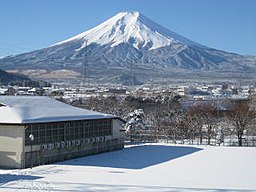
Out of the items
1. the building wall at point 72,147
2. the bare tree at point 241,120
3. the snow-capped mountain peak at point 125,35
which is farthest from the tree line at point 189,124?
the snow-capped mountain peak at point 125,35

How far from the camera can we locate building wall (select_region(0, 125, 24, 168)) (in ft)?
60.6

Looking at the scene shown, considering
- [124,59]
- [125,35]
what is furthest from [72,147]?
[125,35]

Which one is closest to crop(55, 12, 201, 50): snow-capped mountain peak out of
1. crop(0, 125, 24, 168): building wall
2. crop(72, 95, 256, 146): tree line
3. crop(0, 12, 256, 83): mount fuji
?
crop(0, 12, 256, 83): mount fuji

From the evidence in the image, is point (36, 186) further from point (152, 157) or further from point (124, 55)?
point (124, 55)

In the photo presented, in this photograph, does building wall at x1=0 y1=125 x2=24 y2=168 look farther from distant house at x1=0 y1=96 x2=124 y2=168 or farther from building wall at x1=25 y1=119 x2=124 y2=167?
building wall at x1=25 y1=119 x2=124 y2=167

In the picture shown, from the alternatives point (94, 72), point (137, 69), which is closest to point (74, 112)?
point (94, 72)

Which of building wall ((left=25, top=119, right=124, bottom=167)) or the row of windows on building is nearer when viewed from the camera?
building wall ((left=25, top=119, right=124, bottom=167))

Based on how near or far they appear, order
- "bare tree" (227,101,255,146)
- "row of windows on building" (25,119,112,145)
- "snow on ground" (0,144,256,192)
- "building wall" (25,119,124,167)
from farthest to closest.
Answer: "bare tree" (227,101,255,146) → "row of windows on building" (25,119,112,145) → "building wall" (25,119,124,167) → "snow on ground" (0,144,256,192)

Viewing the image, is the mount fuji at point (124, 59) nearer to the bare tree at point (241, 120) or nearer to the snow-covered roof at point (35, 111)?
the bare tree at point (241, 120)

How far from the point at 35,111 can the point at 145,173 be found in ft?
21.5

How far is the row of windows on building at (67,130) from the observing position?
Result: 19391mm

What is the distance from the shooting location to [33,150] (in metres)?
19.0

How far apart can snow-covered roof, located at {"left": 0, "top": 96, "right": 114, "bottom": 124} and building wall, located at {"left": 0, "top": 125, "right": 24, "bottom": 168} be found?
32 cm

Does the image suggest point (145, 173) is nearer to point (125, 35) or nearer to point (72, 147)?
point (72, 147)
